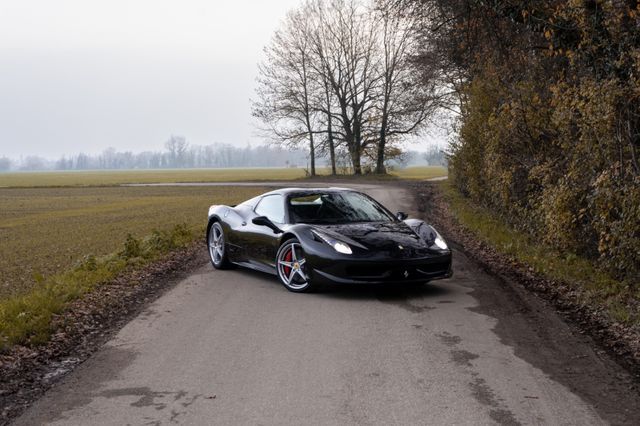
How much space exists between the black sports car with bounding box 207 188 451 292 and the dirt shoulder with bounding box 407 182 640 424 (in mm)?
896

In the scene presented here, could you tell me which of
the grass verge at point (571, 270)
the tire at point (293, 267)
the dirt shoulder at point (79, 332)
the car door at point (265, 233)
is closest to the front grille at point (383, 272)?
the tire at point (293, 267)

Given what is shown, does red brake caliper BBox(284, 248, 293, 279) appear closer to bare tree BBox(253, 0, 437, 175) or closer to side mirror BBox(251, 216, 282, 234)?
side mirror BBox(251, 216, 282, 234)

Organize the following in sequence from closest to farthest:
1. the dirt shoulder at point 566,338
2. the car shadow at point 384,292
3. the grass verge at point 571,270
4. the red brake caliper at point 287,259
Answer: the dirt shoulder at point 566,338 < the grass verge at point 571,270 < the car shadow at point 384,292 < the red brake caliper at point 287,259

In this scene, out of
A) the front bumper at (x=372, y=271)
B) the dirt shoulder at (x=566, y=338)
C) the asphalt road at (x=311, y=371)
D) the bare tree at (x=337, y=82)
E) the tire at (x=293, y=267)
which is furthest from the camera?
the bare tree at (x=337, y=82)

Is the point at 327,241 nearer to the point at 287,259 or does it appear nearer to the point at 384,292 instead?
the point at 287,259

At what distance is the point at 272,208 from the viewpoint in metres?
9.95

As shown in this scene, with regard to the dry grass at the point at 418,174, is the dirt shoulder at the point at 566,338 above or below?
above

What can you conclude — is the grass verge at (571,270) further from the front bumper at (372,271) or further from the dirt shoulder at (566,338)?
the front bumper at (372,271)

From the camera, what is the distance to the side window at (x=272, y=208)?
966 centimetres

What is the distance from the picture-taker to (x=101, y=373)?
561cm

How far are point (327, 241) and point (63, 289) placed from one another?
356 centimetres

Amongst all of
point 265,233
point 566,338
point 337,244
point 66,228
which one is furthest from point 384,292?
point 66,228

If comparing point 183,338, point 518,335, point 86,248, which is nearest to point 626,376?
point 518,335

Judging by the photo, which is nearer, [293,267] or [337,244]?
[337,244]
